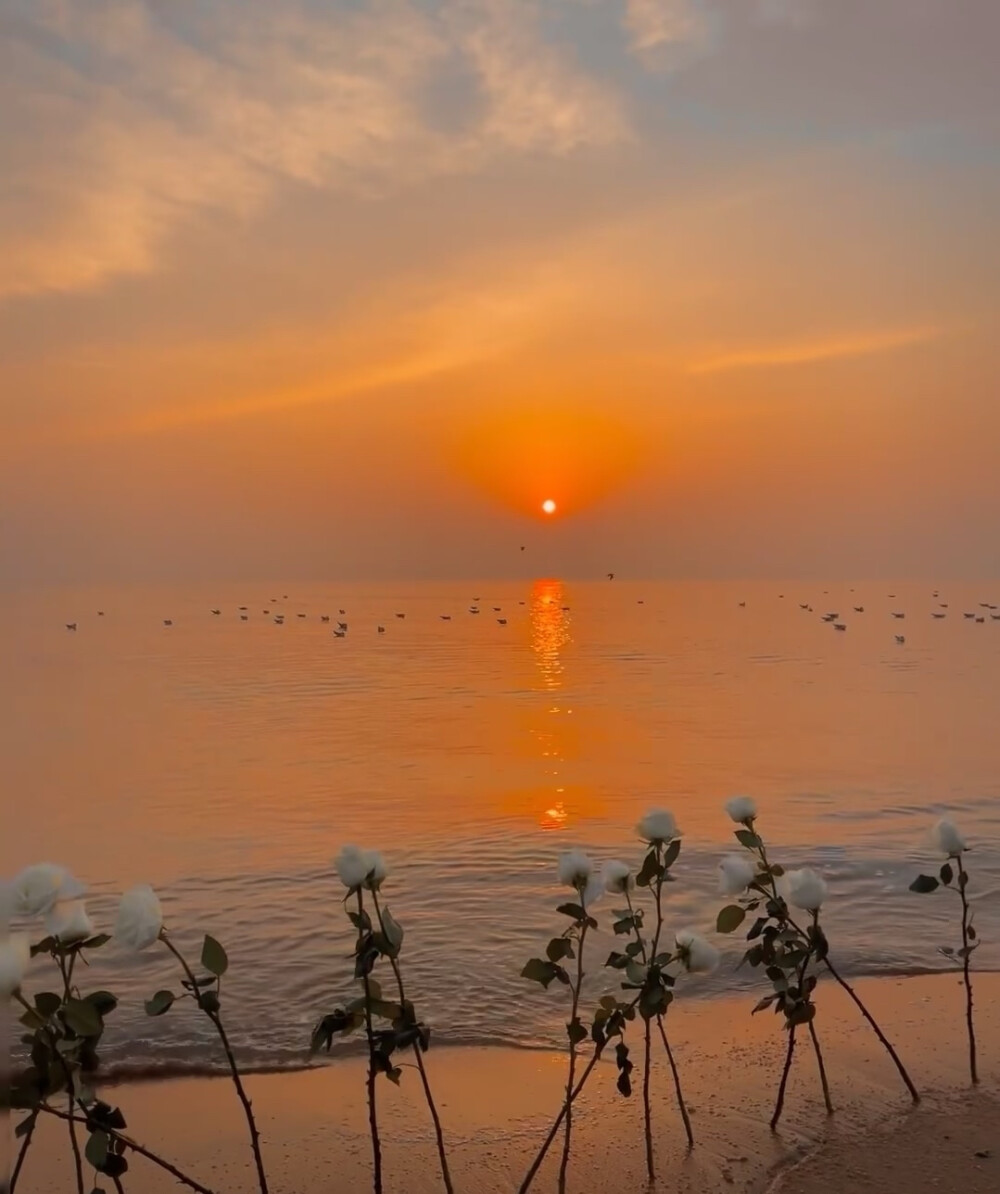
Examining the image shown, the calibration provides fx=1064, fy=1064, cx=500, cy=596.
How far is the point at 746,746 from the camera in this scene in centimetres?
2452

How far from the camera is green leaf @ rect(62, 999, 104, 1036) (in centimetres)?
283

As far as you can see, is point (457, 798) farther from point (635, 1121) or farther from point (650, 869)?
point (650, 869)

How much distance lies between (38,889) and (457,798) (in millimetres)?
14970

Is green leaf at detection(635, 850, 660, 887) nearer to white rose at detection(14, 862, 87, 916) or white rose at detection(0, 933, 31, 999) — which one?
white rose at detection(14, 862, 87, 916)

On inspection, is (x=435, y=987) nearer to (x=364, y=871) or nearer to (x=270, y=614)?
(x=364, y=871)

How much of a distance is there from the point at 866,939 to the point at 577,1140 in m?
4.98

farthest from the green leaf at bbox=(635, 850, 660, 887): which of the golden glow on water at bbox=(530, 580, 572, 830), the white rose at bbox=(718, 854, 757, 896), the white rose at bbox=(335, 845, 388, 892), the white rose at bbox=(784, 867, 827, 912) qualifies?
the golden glow on water at bbox=(530, 580, 572, 830)

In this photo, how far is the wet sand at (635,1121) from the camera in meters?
4.88

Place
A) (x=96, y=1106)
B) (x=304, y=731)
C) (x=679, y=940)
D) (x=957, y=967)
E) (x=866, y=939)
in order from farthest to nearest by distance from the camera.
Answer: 1. (x=304, y=731)
2. (x=866, y=939)
3. (x=957, y=967)
4. (x=679, y=940)
5. (x=96, y=1106)

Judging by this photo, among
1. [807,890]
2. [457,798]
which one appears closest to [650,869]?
[807,890]

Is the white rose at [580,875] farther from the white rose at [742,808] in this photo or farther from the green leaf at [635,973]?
the white rose at [742,808]

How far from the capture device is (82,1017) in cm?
284

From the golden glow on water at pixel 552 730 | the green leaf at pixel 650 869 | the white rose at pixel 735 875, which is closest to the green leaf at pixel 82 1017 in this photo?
the green leaf at pixel 650 869

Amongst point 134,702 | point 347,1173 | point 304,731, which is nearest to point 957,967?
point 347,1173
